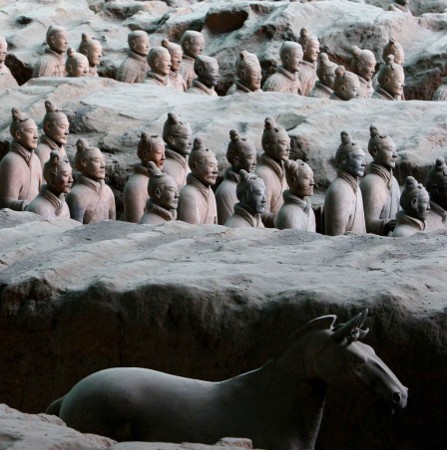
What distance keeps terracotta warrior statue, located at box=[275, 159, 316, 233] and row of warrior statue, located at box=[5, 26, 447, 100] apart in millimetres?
3472

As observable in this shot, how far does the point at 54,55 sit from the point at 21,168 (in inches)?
185

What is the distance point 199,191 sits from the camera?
1016 centimetres

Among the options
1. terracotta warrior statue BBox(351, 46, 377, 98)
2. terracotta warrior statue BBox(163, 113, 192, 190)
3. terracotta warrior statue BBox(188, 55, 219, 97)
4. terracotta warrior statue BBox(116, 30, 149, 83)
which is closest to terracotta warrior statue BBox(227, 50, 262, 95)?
terracotta warrior statue BBox(188, 55, 219, 97)

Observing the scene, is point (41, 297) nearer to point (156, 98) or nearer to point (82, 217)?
point (82, 217)

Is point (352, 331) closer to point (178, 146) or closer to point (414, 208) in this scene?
point (414, 208)

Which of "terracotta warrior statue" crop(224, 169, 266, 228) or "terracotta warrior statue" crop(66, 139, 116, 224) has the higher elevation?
"terracotta warrior statue" crop(224, 169, 266, 228)

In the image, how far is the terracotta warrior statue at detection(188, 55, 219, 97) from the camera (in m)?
14.1

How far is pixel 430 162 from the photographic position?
1094 centimetres

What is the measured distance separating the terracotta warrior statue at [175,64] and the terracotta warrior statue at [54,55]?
3.85 feet

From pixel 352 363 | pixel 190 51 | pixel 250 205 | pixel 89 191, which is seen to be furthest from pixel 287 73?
pixel 352 363

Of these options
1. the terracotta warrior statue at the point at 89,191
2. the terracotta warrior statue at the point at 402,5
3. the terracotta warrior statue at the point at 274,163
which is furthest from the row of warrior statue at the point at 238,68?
the terracotta warrior statue at the point at 89,191

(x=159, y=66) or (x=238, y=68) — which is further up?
(x=238, y=68)

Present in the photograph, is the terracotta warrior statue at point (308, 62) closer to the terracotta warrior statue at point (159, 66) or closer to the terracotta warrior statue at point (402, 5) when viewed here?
the terracotta warrior statue at point (159, 66)

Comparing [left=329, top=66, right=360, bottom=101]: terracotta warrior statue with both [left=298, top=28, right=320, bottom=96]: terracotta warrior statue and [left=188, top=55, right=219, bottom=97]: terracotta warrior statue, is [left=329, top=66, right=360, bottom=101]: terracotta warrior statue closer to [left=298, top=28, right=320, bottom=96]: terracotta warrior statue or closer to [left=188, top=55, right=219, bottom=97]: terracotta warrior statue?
[left=298, top=28, right=320, bottom=96]: terracotta warrior statue
